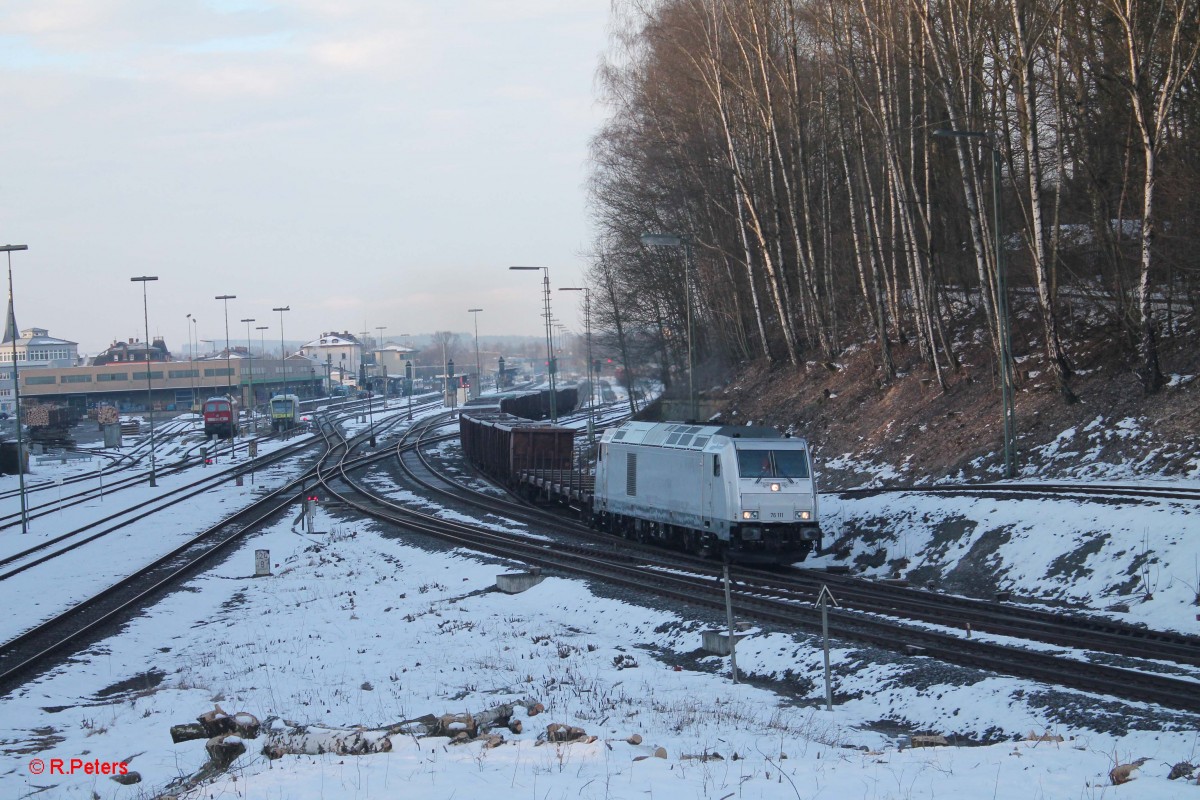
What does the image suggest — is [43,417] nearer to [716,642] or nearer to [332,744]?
[716,642]

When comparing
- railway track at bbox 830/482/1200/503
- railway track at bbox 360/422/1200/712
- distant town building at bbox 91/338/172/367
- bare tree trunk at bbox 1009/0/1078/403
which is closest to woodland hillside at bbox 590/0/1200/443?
bare tree trunk at bbox 1009/0/1078/403

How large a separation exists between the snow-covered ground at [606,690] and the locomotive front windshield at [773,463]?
251 centimetres

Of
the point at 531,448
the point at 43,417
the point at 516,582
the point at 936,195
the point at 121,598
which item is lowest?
the point at 121,598

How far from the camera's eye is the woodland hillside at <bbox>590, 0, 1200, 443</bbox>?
24594 millimetres

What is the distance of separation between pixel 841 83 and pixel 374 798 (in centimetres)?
3126

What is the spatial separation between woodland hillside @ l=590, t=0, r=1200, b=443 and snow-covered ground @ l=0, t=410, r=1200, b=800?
6.80m

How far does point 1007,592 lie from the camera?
18266 mm

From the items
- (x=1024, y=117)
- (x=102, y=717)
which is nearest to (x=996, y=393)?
(x=1024, y=117)

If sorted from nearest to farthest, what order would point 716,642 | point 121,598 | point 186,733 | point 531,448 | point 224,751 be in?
1. point 224,751
2. point 186,733
3. point 716,642
4. point 121,598
5. point 531,448

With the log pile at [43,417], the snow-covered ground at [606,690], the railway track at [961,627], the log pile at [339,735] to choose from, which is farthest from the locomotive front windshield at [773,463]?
the log pile at [43,417]

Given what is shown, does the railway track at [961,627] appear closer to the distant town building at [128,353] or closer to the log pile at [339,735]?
the log pile at [339,735]

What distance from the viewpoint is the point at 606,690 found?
13.1 meters

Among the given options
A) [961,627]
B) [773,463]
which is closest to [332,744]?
[961,627]

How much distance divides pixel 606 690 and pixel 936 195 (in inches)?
1051
